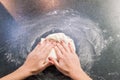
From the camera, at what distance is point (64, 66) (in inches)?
41.3

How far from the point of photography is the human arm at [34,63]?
3.41 feet

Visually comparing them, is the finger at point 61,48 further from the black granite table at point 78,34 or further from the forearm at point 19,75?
the forearm at point 19,75

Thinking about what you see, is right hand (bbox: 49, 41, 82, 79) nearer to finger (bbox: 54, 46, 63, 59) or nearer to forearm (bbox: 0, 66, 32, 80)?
finger (bbox: 54, 46, 63, 59)

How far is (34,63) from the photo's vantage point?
1074 mm

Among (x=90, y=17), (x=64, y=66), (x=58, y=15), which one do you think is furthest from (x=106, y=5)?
(x=64, y=66)

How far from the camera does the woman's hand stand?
106 centimetres

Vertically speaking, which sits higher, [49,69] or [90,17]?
[90,17]

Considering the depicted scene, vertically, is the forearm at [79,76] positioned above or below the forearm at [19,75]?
below

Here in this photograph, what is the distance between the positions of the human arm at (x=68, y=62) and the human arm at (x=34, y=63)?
40 millimetres

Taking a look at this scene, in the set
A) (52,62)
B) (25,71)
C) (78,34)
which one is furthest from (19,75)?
(78,34)

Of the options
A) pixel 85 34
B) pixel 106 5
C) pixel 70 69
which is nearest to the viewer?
pixel 70 69

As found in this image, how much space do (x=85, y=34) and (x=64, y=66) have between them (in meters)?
0.21

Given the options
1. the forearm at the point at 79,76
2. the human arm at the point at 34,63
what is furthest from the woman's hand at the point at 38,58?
the forearm at the point at 79,76

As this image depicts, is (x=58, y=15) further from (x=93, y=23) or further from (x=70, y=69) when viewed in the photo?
(x=70, y=69)
